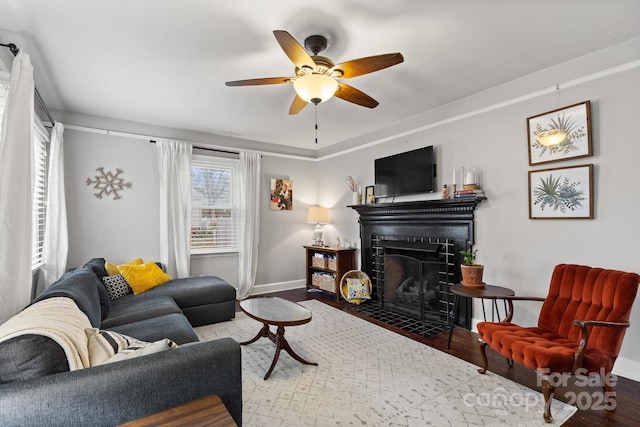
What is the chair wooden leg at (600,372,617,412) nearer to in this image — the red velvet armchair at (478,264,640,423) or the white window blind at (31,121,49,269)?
the red velvet armchair at (478,264,640,423)

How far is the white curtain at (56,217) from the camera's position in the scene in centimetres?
337

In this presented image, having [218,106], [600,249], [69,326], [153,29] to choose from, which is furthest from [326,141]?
[69,326]

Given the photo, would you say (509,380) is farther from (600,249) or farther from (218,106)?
(218,106)

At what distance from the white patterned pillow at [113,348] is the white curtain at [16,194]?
28.9 inches

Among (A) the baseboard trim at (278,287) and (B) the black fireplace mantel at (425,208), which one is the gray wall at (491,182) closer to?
(A) the baseboard trim at (278,287)

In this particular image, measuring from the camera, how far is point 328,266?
16.4 feet

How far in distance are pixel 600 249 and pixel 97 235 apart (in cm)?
538

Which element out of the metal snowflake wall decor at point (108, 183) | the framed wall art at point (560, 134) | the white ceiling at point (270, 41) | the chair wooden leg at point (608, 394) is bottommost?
the chair wooden leg at point (608, 394)

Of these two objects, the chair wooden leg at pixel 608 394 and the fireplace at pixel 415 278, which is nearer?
the chair wooden leg at pixel 608 394

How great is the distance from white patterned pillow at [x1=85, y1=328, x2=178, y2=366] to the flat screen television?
3.30 metres

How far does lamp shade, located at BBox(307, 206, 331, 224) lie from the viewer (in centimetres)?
533

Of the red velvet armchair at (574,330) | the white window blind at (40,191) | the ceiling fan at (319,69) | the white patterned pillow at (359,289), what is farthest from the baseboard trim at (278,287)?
the ceiling fan at (319,69)

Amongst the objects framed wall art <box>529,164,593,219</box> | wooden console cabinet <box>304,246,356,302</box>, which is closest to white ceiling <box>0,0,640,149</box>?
framed wall art <box>529,164,593,219</box>

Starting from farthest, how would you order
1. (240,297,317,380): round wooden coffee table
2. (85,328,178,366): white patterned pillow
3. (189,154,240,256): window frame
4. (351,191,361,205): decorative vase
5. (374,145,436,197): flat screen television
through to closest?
1. (351,191,361,205): decorative vase
2. (189,154,240,256): window frame
3. (374,145,436,197): flat screen television
4. (240,297,317,380): round wooden coffee table
5. (85,328,178,366): white patterned pillow
